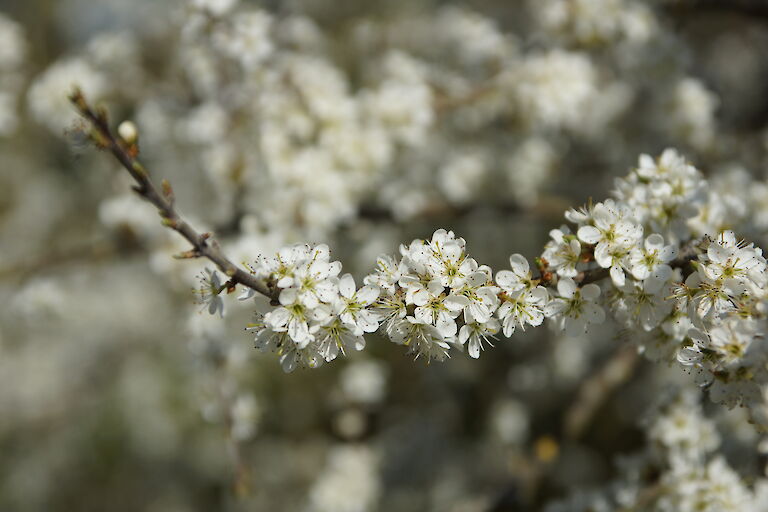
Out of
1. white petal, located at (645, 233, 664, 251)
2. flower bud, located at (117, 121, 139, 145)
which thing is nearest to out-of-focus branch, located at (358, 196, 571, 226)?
white petal, located at (645, 233, 664, 251)

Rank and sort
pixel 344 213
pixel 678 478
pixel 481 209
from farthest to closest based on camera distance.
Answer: pixel 481 209
pixel 344 213
pixel 678 478

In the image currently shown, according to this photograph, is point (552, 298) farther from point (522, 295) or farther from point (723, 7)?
point (723, 7)

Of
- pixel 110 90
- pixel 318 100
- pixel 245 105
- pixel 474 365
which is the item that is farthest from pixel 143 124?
pixel 474 365

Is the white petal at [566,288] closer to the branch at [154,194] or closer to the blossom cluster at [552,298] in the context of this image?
the blossom cluster at [552,298]

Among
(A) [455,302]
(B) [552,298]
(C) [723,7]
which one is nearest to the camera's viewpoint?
(A) [455,302]

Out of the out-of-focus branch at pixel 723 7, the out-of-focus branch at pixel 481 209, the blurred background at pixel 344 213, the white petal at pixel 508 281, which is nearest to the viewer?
the white petal at pixel 508 281

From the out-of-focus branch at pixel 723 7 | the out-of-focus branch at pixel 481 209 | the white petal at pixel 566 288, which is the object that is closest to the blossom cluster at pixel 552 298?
the white petal at pixel 566 288

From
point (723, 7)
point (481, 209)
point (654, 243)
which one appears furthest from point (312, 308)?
point (723, 7)
